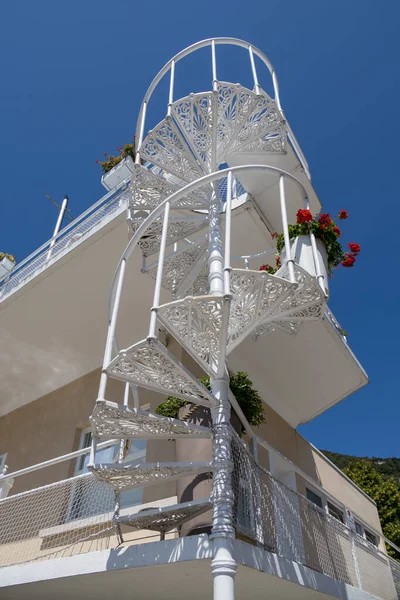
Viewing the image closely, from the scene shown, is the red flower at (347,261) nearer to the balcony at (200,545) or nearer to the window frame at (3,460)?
the balcony at (200,545)

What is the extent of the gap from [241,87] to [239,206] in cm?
152

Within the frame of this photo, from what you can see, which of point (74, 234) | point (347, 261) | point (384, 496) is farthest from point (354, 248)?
point (384, 496)

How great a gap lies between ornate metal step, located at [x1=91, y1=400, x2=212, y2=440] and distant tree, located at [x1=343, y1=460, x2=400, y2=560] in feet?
41.0

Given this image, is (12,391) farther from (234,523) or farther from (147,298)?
(234,523)

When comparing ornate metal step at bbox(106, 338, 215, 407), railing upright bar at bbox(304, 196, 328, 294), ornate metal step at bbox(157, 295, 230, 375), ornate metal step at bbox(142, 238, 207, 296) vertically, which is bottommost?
ornate metal step at bbox(106, 338, 215, 407)

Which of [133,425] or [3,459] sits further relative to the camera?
[3,459]

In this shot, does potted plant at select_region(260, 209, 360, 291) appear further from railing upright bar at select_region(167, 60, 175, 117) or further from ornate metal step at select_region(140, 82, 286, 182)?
railing upright bar at select_region(167, 60, 175, 117)

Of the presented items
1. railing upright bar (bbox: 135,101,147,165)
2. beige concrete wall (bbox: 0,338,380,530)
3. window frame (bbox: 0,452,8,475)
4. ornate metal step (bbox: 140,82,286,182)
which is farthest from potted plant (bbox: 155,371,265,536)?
window frame (bbox: 0,452,8,475)

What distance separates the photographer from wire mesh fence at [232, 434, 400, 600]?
365 cm

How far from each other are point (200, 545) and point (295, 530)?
1209 millimetres

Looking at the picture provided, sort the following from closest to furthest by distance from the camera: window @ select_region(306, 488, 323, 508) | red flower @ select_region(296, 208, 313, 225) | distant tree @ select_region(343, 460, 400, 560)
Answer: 1. red flower @ select_region(296, 208, 313, 225)
2. window @ select_region(306, 488, 323, 508)
3. distant tree @ select_region(343, 460, 400, 560)

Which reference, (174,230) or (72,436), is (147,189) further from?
(72,436)

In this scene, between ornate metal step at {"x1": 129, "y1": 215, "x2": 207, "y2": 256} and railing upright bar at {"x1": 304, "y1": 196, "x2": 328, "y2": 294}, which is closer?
railing upright bar at {"x1": 304, "y1": 196, "x2": 328, "y2": 294}

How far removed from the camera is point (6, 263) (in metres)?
9.68
